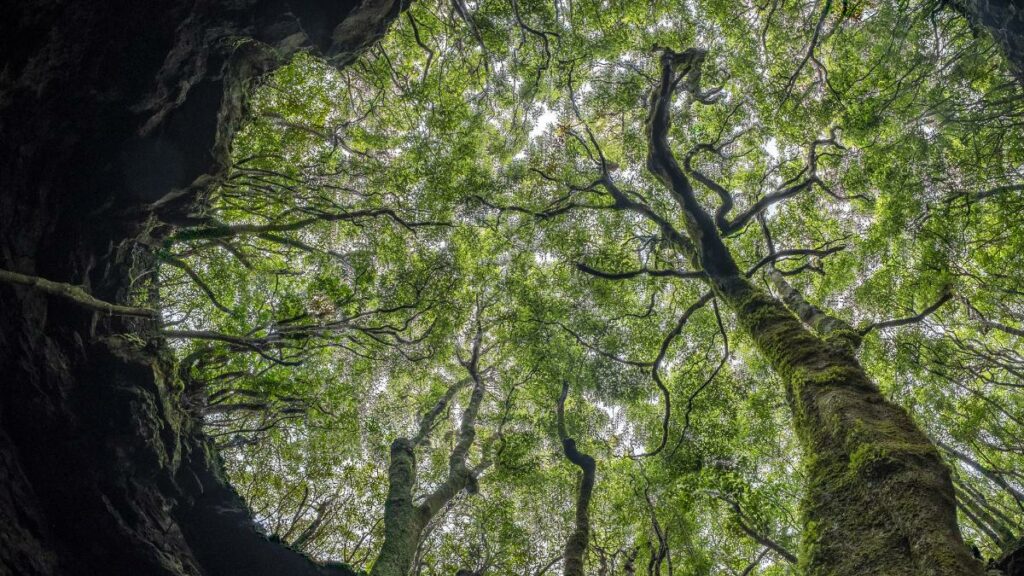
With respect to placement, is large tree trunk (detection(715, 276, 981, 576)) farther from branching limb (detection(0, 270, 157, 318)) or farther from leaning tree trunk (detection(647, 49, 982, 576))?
branching limb (detection(0, 270, 157, 318))

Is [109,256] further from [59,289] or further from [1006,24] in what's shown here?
[1006,24]

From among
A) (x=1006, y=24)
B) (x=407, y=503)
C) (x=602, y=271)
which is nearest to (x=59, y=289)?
(x=407, y=503)

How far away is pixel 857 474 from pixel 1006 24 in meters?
5.21

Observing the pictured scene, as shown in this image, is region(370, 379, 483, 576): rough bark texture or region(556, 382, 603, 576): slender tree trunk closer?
region(556, 382, 603, 576): slender tree trunk

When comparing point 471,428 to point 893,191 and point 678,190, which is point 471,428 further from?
point 893,191

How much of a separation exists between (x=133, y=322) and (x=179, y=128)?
2222mm

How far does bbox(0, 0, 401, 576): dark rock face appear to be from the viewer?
3.66 meters

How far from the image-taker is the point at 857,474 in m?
3.57

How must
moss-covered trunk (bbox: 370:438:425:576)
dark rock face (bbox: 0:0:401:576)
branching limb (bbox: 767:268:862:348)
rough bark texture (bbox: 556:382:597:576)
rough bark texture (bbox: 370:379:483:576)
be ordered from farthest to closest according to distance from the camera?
rough bark texture (bbox: 370:379:483:576)
moss-covered trunk (bbox: 370:438:425:576)
rough bark texture (bbox: 556:382:597:576)
branching limb (bbox: 767:268:862:348)
dark rock face (bbox: 0:0:401:576)

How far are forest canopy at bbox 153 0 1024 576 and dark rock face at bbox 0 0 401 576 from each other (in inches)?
34.4

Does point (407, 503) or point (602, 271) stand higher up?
point (602, 271)

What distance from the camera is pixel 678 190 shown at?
775 centimetres

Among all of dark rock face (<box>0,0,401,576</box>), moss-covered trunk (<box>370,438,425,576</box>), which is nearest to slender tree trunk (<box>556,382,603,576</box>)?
moss-covered trunk (<box>370,438,425,576</box>)

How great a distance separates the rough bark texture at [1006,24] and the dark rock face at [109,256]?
7.38 meters
